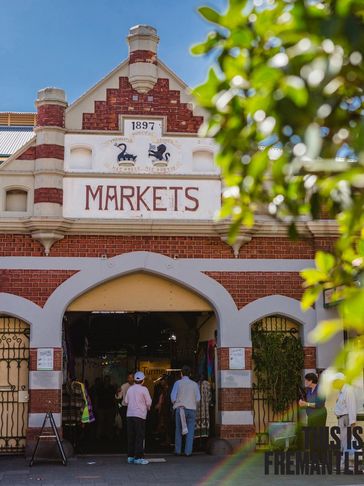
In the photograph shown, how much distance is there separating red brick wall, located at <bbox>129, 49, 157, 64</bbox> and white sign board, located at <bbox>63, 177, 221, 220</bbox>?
2.36 m

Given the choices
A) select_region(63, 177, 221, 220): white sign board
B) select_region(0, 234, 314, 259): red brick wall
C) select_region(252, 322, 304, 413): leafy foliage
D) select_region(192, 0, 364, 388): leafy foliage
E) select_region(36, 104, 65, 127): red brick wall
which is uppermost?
select_region(36, 104, 65, 127): red brick wall

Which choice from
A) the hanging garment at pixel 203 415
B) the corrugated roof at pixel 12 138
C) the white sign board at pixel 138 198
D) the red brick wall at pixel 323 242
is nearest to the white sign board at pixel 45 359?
the white sign board at pixel 138 198

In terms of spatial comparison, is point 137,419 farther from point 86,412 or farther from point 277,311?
point 277,311

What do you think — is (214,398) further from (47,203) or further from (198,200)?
(47,203)

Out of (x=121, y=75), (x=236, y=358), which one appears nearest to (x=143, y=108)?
(x=121, y=75)

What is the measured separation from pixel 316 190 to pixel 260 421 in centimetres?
1130

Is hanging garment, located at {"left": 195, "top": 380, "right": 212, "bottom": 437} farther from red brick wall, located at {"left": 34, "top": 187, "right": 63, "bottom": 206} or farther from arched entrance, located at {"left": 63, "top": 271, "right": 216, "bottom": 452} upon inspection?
red brick wall, located at {"left": 34, "top": 187, "right": 63, "bottom": 206}

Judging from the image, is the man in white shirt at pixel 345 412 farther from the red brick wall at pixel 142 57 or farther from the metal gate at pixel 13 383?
the red brick wall at pixel 142 57

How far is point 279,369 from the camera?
45.2 ft

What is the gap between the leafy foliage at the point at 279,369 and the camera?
543 inches

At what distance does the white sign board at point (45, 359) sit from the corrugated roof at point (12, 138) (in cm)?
622

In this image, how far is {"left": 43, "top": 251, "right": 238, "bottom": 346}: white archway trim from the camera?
1342cm

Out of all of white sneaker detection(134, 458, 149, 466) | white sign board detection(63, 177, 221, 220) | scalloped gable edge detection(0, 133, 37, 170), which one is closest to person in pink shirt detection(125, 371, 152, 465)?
white sneaker detection(134, 458, 149, 466)

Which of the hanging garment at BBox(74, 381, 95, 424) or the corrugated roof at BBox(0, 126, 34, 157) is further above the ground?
the corrugated roof at BBox(0, 126, 34, 157)
